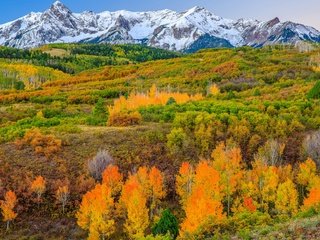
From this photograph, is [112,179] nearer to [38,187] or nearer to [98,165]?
[98,165]

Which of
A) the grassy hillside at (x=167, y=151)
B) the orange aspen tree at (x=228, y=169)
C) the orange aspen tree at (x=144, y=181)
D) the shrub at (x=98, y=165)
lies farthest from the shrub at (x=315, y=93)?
the orange aspen tree at (x=144, y=181)

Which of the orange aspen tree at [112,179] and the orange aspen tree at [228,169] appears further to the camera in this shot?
the orange aspen tree at [112,179]

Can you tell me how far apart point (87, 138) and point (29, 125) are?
17130mm

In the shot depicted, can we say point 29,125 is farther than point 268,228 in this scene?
Yes

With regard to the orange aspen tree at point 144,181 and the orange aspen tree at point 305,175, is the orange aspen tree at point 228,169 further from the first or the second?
the orange aspen tree at point 144,181

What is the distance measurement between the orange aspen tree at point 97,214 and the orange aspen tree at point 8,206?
825 cm

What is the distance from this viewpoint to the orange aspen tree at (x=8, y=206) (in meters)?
61.0

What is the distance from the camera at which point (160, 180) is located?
214 feet

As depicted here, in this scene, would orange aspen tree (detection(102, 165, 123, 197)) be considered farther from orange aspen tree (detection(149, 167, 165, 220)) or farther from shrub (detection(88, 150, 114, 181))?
orange aspen tree (detection(149, 167, 165, 220))

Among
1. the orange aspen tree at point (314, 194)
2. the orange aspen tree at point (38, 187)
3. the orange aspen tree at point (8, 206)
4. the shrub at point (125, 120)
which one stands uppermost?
the shrub at point (125, 120)

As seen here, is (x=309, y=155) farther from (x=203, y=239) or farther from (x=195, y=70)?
(x=195, y=70)

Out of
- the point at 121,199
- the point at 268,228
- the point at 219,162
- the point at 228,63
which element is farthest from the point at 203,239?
the point at 228,63

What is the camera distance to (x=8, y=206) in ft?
201

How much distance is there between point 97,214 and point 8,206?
12505 mm
